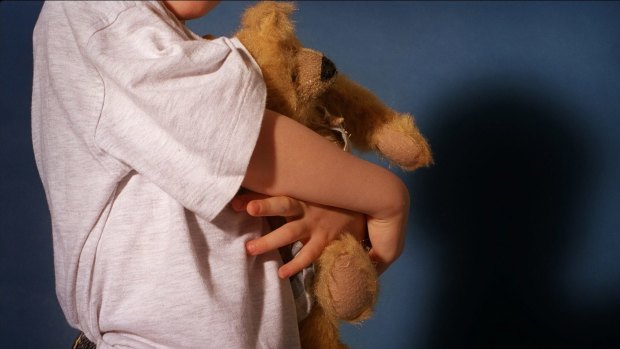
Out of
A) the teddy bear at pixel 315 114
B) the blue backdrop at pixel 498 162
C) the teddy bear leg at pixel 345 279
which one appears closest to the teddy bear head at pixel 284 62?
the teddy bear at pixel 315 114

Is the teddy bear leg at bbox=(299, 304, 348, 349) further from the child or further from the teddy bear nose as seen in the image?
the teddy bear nose

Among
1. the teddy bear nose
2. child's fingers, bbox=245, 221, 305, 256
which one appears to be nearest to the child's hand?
child's fingers, bbox=245, 221, 305, 256

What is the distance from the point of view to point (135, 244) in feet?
1.46

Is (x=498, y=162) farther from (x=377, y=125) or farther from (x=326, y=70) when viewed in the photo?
(x=326, y=70)

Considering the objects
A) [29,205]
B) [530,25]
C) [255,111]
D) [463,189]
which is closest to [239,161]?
[255,111]

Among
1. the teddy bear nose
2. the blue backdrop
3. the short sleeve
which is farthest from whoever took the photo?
the blue backdrop

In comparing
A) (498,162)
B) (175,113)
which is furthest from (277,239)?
(498,162)

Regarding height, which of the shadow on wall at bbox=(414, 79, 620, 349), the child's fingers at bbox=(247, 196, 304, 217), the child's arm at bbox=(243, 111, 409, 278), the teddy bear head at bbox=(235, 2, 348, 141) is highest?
the teddy bear head at bbox=(235, 2, 348, 141)

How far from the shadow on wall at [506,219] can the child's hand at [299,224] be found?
0.49 m

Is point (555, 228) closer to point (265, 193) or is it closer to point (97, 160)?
point (265, 193)

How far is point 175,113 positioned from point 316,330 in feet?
0.79

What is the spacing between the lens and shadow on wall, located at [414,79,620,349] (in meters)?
0.94

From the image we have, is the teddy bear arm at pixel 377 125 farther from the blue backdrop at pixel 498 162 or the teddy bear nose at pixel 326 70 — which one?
the blue backdrop at pixel 498 162

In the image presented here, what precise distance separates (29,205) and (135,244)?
0.34 metres
